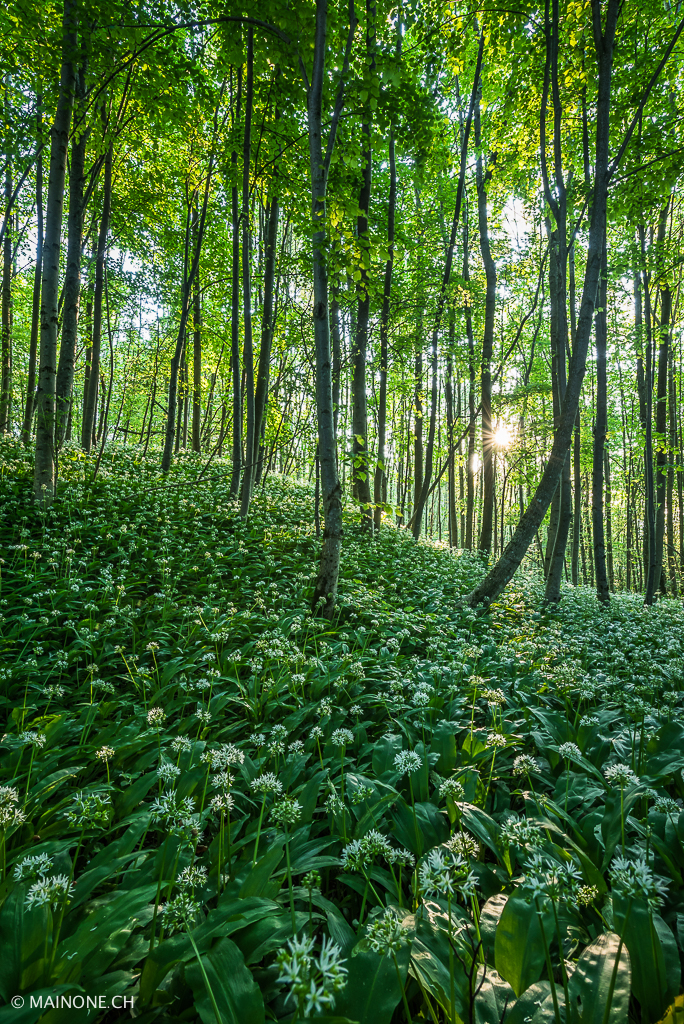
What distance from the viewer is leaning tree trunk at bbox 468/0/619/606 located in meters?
5.80

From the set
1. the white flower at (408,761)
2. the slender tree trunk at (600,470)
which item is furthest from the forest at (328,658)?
the white flower at (408,761)

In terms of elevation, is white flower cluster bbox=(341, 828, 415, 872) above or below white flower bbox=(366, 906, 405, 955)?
below

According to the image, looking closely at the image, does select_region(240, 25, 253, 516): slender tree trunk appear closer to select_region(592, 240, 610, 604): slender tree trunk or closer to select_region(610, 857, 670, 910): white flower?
select_region(610, 857, 670, 910): white flower

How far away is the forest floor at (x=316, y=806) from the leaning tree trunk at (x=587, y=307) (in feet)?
4.84

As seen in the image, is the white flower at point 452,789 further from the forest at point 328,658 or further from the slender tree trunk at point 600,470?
the slender tree trunk at point 600,470

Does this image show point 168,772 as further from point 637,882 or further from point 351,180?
point 351,180

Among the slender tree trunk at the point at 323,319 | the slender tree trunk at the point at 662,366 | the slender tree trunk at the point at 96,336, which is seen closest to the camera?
the slender tree trunk at the point at 323,319

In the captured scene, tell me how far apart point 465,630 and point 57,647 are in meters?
4.18

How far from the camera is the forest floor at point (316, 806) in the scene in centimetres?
129

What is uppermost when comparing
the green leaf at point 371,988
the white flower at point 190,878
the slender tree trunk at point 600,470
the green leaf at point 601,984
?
the slender tree trunk at point 600,470

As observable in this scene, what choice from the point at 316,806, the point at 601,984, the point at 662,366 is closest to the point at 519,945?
the point at 601,984

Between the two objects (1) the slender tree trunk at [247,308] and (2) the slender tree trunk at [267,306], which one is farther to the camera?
(2) the slender tree trunk at [267,306]

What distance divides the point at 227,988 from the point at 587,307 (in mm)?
7275

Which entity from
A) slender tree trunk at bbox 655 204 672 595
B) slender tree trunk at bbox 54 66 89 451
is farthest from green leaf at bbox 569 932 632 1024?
slender tree trunk at bbox 655 204 672 595
